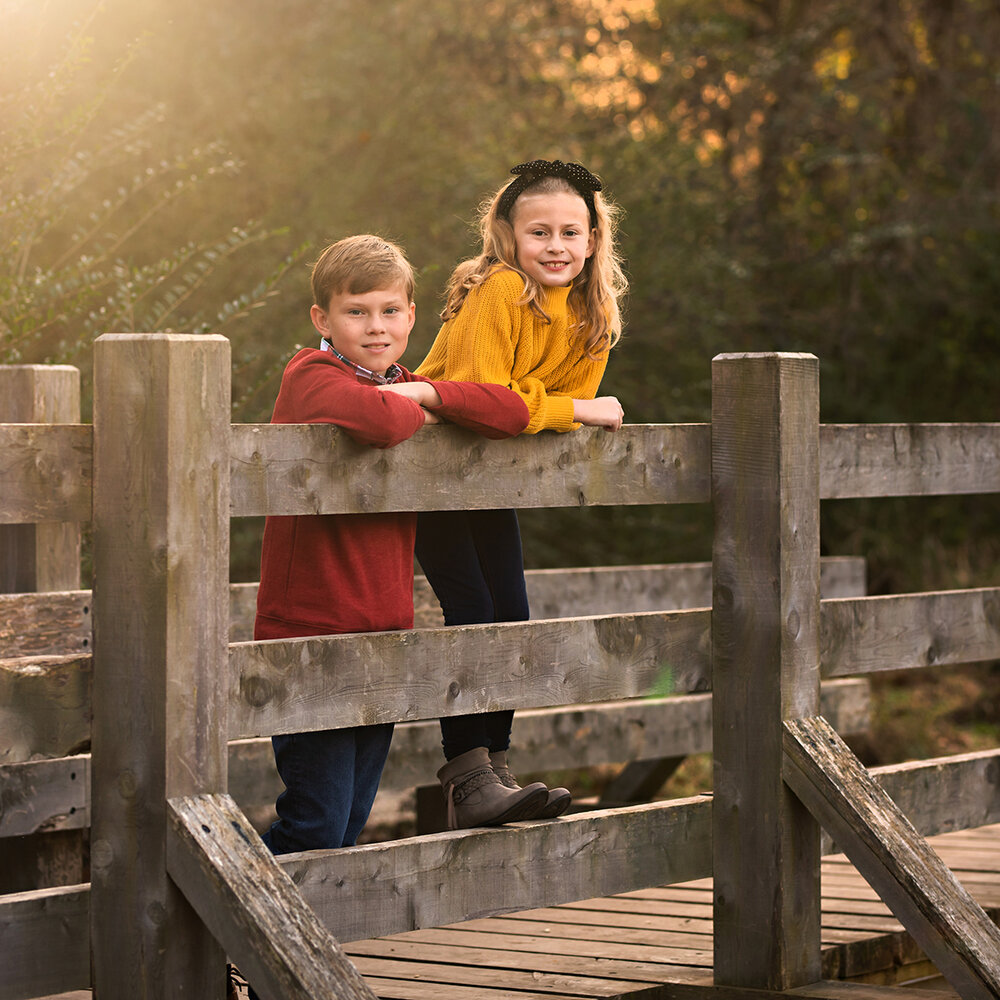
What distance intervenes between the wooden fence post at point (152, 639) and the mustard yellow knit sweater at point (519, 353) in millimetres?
827

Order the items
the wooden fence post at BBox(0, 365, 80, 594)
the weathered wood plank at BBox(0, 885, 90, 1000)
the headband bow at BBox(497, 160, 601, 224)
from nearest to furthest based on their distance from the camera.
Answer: the weathered wood plank at BBox(0, 885, 90, 1000)
the headband bow at BBox(497, 160, 601, 224)
the wooden fence post at BBox(0, 365, 80, 594)

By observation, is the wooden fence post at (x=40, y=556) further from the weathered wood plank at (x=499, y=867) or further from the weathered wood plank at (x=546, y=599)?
the weathered wood plank at (x=499, y=867)

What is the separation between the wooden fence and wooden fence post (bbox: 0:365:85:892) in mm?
312

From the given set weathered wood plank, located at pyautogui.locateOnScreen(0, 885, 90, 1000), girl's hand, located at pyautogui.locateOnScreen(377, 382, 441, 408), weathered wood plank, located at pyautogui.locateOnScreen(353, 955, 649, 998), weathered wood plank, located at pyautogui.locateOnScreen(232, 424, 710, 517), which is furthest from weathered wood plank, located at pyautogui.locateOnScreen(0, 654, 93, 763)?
weathered wood plank, located at pyautogui.locateOnScreen(353, 955, 649, 998)

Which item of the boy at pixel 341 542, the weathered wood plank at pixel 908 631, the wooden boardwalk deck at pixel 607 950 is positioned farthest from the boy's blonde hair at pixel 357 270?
the wooden boardwalk deck at pixel 607 950

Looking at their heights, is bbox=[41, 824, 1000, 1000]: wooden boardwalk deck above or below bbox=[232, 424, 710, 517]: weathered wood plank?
below

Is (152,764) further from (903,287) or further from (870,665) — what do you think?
(903,287)

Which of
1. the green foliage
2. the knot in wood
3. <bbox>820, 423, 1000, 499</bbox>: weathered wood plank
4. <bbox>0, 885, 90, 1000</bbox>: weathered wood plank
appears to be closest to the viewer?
<bbox>0, 885, 90, 1000</bbox>: weathered wood plank

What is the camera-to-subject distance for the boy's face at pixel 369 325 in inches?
128

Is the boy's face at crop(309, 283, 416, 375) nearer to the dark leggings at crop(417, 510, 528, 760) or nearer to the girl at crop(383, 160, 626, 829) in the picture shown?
the girl at crop(383, 160, 626, 829)

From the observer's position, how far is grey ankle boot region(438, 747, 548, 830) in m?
3.33

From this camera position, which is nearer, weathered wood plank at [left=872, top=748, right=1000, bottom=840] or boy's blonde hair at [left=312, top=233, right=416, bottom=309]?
boy's blonde hair at [left=312, top=233, right=416, bottom=309]

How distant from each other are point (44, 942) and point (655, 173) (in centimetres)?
981

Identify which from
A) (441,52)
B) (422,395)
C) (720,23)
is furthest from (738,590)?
(720,23)
